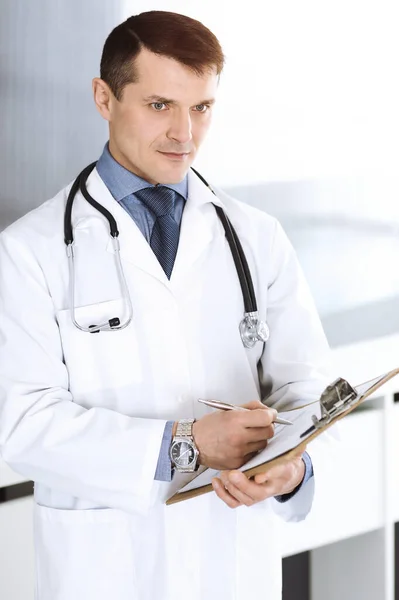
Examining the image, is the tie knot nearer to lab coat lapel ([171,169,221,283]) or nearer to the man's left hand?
lab coat lapel ([171,169,221,283])

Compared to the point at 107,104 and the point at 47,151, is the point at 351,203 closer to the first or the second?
the point at 47,151

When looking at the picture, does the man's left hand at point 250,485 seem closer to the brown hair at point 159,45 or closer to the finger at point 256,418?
the finger at point 256,418

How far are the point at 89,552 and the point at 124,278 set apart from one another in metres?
0.41

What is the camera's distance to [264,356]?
1.47 metres

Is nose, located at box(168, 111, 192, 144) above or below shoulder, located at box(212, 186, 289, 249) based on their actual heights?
above

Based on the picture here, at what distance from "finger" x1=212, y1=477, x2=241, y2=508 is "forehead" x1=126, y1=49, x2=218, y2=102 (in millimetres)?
546

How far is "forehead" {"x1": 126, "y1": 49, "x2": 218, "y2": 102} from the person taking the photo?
1301 millimetres

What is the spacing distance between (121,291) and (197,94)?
0.31 metres

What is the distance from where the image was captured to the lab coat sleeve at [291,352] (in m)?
1.41

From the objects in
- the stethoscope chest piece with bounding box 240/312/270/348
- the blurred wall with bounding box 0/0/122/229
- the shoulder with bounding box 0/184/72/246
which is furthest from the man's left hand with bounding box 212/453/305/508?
the blurred wall with bounding box 0/0/122/229

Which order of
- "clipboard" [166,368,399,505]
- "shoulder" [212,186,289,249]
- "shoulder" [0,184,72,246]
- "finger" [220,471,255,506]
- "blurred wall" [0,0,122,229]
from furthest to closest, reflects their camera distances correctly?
"blurred wall" [0,0,122,229], "shoulder" [212,186,289,249], "shoulder" [0,184,72,246], "finger" [220,471,255,506], "clipboard" [166,368,399,505]

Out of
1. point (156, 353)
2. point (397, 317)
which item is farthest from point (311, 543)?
point (156, 353)

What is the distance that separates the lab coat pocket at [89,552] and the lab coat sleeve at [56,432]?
2.6 inches

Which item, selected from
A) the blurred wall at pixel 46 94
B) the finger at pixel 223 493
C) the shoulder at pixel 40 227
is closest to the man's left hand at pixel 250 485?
the finger at pixel 223 493
